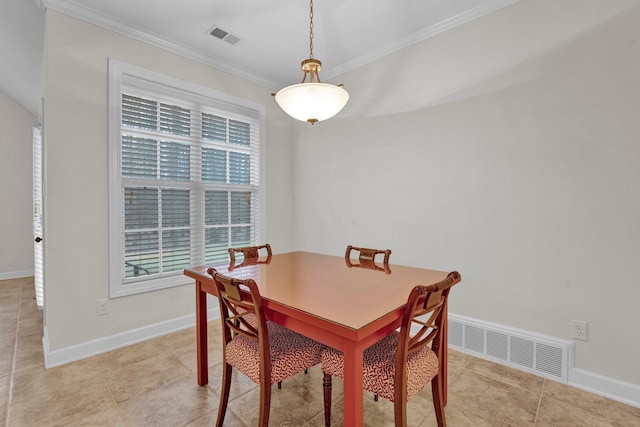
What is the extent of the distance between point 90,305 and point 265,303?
197 cm

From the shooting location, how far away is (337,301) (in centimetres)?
133

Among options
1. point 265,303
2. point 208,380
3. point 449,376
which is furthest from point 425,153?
point 208,380

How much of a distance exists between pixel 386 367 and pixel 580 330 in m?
1.58

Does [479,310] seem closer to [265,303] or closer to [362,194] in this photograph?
[362,194]

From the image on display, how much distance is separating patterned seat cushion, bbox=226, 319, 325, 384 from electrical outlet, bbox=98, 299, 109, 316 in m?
1.62

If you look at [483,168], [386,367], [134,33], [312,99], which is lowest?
[386,367]

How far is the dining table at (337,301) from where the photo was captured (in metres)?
1.11

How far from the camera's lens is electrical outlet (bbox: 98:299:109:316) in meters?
2.45

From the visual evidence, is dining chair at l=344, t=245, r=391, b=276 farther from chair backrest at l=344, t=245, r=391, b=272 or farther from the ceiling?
the ceiling

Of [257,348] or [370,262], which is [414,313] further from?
[370,262]

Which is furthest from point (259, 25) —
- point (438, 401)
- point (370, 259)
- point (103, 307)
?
point (438, 401)

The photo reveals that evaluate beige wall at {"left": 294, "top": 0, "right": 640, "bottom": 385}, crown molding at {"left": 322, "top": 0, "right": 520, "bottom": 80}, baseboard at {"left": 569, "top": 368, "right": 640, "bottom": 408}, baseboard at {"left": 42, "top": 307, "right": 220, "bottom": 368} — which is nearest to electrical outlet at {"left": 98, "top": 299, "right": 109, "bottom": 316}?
baseboard at {"left": 42, "top": 307, "right": 220, "bottom": 368}

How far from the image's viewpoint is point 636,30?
5.78ft

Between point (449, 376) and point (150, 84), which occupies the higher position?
point (150, 84)
